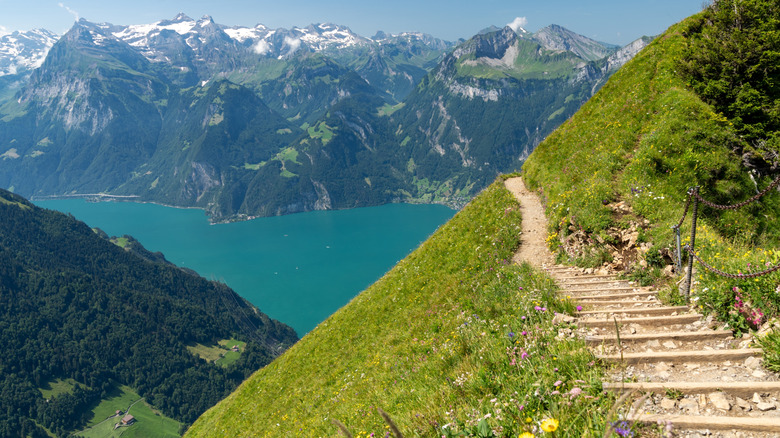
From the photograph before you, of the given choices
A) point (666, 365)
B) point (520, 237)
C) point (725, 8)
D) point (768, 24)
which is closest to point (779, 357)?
point (666, 365)

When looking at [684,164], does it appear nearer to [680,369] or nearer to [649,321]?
[649,321]

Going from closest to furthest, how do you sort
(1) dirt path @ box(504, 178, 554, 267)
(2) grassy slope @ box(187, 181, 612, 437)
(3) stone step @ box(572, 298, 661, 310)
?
(2) grassy slope @ box(187, 181, 612, 437)
(3) stone step @ box(572, 298, 661, 310)
(1) dirt path @ box(504, 178, 554, 267)

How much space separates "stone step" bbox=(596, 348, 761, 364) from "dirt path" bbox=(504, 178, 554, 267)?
1027cm

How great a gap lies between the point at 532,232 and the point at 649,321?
44.3 feet

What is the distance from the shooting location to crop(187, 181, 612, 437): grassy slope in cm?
666

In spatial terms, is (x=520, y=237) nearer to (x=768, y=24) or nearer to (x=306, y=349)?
(x=306, y=349)

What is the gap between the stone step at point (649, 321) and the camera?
905cm

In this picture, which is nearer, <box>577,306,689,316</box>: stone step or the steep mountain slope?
<box>577,306,689,316</box>: stone step

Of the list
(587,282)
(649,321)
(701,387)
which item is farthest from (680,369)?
(587,282)

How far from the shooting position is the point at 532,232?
22.5 meters

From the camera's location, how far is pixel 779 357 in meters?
6.37

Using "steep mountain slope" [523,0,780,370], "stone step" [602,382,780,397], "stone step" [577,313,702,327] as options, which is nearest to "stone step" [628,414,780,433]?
"stone step" [602,382,780,397]

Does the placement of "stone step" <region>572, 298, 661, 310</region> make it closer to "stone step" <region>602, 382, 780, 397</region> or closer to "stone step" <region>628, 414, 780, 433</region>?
"stone step" <region>602, 382, 780, 397</region>

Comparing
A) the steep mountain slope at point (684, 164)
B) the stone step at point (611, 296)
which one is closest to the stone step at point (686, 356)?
the steep mountain slope at point (684, 164)
